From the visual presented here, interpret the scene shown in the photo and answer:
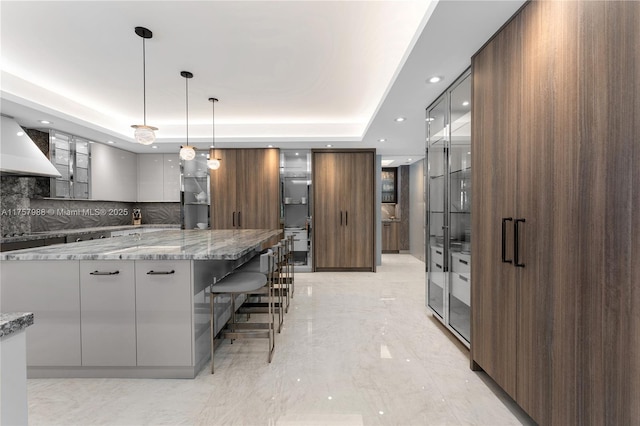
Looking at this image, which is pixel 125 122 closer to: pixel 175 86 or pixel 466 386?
pixel 175 86

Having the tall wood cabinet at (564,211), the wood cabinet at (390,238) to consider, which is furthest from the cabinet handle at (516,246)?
the wood cabinet at (390,238)

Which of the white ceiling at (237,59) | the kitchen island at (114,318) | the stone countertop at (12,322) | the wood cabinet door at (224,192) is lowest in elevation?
the kitchen island at (114,318)

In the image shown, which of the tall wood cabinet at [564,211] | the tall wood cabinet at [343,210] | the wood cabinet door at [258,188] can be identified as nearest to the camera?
the tall wood cabinet at [564,211]

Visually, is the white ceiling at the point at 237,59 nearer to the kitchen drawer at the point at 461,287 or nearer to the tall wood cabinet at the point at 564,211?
the tall wood cabinet at the point at 564,211

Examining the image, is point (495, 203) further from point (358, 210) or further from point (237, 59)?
point (358, 210)

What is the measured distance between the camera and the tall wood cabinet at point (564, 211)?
111 cm

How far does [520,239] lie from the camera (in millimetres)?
1743

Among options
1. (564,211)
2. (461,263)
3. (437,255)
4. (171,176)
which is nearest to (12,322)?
(564,211)

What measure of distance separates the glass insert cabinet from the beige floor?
374 mm

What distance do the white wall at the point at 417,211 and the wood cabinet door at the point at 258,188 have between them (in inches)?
145

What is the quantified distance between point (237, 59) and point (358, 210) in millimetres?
3632

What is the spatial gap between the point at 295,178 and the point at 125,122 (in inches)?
126

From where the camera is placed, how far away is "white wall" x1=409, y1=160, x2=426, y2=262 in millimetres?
7211

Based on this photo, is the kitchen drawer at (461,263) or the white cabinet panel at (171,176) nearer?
the kitchen drawer at (461,263)
